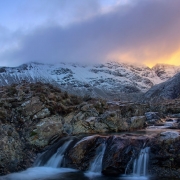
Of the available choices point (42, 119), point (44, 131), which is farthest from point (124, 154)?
point (42, 119)

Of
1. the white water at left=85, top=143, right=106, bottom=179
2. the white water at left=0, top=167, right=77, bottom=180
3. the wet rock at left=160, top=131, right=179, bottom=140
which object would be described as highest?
the wet rock at left=160, top=131, right=179, bottom=140

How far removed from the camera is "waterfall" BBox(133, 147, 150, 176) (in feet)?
65.6

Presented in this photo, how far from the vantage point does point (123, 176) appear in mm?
20250

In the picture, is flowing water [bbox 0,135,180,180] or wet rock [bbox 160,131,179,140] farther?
wet rock [bbox 160,131,179,140]

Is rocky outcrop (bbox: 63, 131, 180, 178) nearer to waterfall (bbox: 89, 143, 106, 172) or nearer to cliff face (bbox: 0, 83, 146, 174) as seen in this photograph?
waterfall (bbox: 89, 143, 106, 172)

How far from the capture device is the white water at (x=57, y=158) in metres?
23.8

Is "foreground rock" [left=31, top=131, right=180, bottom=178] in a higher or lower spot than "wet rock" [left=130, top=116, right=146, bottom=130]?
lower

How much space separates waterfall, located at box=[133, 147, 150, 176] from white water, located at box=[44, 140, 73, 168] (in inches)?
286

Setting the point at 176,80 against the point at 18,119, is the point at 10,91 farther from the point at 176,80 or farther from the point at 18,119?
the point at 176,80

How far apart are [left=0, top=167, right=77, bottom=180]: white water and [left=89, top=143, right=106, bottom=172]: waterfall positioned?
177 cm

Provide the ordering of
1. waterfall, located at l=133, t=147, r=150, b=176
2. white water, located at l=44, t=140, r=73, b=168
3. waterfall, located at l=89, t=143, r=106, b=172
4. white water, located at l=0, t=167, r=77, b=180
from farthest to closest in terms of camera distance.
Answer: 1. white water, located at l=44, t=140, r=73, b=168
2. waterfall, located at l=89, t=143, r=106, b=172
3. white water, located at l=0, t=167, r=77, b=180
4. waterfall, located at l=133, t=147, r=150, b=176

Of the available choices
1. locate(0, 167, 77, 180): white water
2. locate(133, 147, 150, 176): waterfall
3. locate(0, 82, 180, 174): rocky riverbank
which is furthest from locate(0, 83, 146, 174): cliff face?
locate(133, 147, 150, 176): waterfall

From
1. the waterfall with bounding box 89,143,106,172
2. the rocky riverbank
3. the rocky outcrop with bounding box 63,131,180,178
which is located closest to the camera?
the rocky outcrop with bounding box 63,131,180,178

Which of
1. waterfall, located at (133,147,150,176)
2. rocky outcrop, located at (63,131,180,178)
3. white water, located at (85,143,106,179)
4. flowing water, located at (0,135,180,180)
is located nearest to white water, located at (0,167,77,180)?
flowing water, located at (0,135,180,180)
